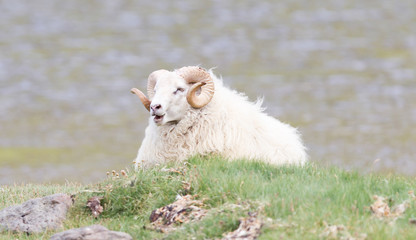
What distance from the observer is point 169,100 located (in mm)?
11484

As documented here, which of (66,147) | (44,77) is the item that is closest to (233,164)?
(66,147)

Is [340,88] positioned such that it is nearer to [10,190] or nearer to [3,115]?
[3,115]

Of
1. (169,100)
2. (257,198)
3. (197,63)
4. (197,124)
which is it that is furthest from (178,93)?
(197,63)

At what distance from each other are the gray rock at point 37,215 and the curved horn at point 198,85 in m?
2.56

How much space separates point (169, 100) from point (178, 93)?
248mm

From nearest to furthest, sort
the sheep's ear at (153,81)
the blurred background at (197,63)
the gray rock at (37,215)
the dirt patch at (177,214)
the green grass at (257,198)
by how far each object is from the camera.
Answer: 1. the green grass at (257,198)
2. the dirt patch at (177,214)
3. the gray rock at (37,215)
4. the sheep's ear at (153,81)
5. the blurred background at (197,63)

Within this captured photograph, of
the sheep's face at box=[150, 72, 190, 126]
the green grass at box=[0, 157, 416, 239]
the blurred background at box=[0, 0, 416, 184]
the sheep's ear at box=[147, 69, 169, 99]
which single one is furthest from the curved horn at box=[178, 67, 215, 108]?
the blurred background at box=[0, 0, 416, 184]

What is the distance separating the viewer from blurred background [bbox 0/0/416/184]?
28156mm

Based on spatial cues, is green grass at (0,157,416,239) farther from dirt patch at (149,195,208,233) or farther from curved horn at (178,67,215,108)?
curved horn at (178,67,215,108)

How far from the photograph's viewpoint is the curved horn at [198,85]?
11.5 metres

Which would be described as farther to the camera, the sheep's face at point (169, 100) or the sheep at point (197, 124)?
the sheep at point (197, 124)

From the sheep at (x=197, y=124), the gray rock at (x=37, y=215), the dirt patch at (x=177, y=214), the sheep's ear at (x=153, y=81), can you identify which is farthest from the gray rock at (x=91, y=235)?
the sheep's ear at (x=153, y=81)

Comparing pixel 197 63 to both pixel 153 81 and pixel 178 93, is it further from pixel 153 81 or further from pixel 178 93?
pixel 178 93

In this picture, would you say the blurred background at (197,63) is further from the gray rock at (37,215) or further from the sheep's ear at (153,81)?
the gray rock at (37,215)
